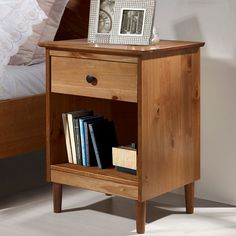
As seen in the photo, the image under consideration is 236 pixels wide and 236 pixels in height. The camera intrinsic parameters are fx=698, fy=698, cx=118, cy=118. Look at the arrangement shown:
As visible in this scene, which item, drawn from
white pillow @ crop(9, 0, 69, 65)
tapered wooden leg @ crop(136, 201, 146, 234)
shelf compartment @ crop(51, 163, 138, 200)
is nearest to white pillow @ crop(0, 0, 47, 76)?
white pillow @ crop(9, 0, 69, 65)

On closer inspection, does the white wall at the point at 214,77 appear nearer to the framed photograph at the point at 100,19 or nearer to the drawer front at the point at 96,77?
the framed photograph at the point at 100,19

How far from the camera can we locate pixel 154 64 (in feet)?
7.27

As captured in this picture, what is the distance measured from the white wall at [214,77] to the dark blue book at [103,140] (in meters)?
0.38

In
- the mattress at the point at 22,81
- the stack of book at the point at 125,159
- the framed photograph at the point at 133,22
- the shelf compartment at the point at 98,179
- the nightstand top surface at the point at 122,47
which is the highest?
the framed photograph at the point at 133,22

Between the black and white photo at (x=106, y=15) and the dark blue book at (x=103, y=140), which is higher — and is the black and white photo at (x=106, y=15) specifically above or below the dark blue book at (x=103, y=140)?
above

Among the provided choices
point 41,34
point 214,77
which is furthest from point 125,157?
point 41,34

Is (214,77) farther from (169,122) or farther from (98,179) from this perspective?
(98,179)

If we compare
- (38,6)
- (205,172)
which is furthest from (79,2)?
(205,172)

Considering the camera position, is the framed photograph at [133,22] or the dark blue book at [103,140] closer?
the framed photograph at [133,22]

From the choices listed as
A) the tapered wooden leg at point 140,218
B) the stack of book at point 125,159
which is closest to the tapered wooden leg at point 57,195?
the stack of book at point 125,159

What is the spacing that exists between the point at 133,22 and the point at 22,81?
54 cm

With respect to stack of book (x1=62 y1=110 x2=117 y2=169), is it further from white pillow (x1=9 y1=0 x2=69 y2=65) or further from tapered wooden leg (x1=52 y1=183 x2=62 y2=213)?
white pillow (x1=9 y1=0 x2=69 y2=65)

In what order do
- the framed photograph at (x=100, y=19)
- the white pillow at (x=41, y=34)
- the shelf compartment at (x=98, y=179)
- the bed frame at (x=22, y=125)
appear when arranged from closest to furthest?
the shelf compartment at (x=98, y=179), the framed photograph at (x=100, y=19), the bed frame at (x=22, y=125), the white pillow at (x=41, y=34)

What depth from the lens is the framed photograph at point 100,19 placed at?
2.41 m
